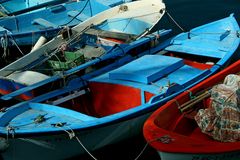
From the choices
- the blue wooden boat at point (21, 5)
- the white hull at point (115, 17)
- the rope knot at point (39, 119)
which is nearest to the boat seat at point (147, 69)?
the rope knot at point (39, 119)

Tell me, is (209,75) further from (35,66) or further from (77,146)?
(35,66)

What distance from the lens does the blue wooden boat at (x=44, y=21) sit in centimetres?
1330

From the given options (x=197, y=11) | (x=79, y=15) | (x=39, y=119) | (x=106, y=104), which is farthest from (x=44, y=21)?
(x=39, y=119)

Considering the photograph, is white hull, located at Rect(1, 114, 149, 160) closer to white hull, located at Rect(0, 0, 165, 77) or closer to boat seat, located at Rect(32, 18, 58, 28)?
white hull, located at Rect(0, 0, 165, 77)

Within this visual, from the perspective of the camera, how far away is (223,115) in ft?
24.7

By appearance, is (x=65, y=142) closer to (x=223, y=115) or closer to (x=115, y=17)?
(x=223, y=115)

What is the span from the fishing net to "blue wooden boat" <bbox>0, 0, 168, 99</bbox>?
347cm

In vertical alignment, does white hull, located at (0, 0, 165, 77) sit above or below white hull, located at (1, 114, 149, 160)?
above

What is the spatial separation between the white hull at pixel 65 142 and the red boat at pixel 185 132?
0.79m

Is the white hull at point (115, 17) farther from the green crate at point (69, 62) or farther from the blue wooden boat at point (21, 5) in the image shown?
the blue wooden boat at point (21, 5)

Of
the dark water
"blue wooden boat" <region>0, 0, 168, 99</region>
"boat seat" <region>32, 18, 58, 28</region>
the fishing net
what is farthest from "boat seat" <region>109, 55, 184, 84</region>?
the dark water

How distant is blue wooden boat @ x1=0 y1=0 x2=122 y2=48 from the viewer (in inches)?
524

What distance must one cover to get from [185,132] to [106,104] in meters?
2.08

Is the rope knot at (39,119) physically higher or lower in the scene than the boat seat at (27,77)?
higher
